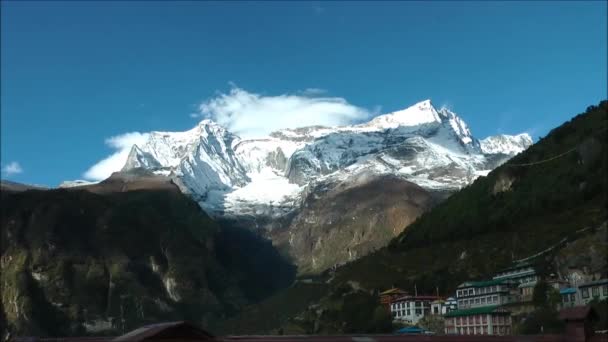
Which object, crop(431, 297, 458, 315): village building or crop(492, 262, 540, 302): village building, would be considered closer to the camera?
crop(492, 262, 540, 302): village building

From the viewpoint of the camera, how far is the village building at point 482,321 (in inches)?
4360

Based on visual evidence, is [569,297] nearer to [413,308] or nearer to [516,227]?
[413,308]

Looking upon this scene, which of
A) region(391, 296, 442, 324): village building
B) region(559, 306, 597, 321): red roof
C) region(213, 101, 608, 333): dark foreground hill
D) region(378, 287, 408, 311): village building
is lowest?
region(559, 306, 597, 321): red roof

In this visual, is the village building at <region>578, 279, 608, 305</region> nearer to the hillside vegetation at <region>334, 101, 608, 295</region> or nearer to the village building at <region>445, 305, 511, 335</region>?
the village building at <region>445, 305, 511, 335</region>

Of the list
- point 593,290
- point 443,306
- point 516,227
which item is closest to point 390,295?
point 443,306

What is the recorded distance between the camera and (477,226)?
624ft

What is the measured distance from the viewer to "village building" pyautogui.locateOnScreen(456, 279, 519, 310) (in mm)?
121625

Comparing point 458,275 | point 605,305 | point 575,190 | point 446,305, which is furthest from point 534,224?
point 605,305

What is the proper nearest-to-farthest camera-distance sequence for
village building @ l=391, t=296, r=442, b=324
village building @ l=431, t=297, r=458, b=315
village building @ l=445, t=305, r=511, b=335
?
1. village building @ l=445, t=305, r=511, b=335
2. village building @ l=431, t=297, r=458, b=315
3. village building @ l=391, t=296, r=442, b=324

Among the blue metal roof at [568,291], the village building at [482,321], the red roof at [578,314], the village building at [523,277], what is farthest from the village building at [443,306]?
the red roof at [578,314]

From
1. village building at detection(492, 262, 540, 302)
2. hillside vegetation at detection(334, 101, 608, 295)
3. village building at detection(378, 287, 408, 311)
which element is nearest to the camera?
village building at detection(492, 262, 540, 302)

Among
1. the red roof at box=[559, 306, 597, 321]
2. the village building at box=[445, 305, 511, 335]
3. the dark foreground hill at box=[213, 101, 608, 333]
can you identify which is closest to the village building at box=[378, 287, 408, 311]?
the dark foreground hill at box=[213, 101, 608, 333]

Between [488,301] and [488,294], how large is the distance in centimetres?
129

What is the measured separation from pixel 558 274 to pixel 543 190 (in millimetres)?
66250
